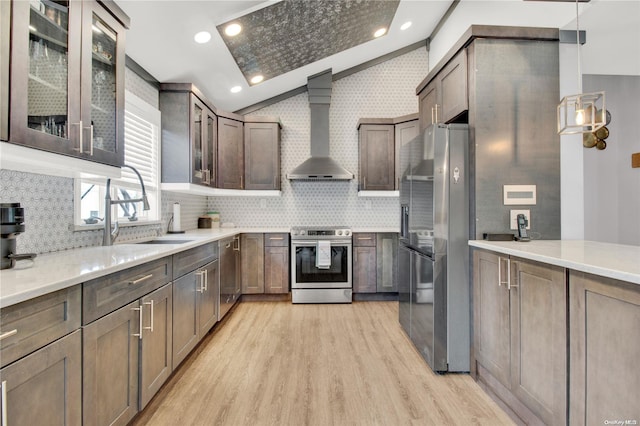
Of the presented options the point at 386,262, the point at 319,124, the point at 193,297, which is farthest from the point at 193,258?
the point at 319,124

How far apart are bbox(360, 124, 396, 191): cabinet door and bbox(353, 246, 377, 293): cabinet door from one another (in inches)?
35.0

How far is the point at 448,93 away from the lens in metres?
2.58

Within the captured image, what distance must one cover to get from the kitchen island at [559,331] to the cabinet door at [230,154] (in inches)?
120

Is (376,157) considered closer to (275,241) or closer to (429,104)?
(429,104)

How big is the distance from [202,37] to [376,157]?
2.60 meters

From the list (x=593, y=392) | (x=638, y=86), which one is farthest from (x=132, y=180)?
(x=638, y=86)

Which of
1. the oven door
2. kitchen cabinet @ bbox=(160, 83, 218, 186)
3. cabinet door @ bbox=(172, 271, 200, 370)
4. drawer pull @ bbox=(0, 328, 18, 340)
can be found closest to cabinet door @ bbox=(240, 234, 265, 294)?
the oven door

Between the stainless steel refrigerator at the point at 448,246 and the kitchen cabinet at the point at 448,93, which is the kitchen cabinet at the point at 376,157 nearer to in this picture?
the kitchen cabinet at the point at 448,93

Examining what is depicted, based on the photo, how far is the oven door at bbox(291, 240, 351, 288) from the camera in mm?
4090

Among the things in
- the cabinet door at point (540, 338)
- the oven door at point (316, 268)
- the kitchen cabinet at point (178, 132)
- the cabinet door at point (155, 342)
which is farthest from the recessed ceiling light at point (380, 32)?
the cabinet door at point (155, 342)

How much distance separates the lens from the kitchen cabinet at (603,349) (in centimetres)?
110

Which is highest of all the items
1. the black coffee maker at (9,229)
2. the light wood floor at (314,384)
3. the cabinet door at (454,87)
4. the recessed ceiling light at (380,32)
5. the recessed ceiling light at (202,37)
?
the recessed ceiling light at (380,32)

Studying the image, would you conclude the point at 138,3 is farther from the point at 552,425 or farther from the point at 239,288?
the point at 552,425

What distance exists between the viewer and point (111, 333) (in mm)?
1441
